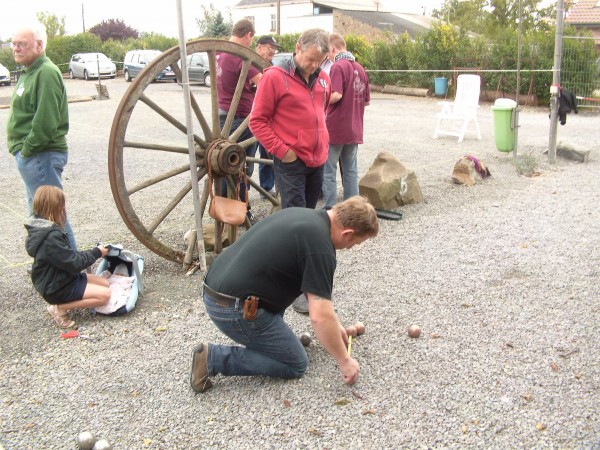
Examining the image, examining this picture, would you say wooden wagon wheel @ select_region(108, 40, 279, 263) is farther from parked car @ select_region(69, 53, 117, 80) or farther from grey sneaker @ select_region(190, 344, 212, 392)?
parked car @ select_region(69, 53, 117, 80)

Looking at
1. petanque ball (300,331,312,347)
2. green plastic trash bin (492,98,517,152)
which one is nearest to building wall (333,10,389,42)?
green plastic trash bin (492,98,517,152)

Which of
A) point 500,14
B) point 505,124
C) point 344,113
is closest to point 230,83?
point 344,113

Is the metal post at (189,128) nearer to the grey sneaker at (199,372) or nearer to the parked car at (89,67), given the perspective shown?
the grey sneaker at (199,372)

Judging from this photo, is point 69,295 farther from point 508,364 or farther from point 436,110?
point 436,110

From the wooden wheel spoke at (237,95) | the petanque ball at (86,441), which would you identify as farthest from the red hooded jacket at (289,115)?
the petanque ball at (86,441)

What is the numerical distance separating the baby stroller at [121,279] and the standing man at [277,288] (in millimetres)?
1099

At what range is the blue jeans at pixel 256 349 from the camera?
326 centimetres

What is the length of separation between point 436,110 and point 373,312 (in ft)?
45.9

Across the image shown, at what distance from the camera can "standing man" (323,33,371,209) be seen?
593 centimetres

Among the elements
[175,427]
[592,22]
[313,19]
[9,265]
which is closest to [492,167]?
[9,265]

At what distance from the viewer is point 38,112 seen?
441 centimetres

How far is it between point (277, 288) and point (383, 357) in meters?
0.87

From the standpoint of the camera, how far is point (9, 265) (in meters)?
5.26

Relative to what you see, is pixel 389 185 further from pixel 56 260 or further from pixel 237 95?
pixel 56 260
